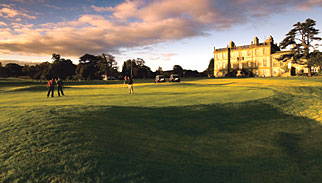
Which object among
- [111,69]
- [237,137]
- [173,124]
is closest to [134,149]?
[173,124]

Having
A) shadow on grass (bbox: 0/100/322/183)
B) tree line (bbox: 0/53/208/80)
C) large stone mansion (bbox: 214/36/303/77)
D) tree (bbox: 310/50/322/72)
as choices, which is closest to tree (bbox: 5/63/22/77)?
tree line (bbox: 0/53/208/80)

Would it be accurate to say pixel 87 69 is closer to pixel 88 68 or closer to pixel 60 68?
pixel 88 68

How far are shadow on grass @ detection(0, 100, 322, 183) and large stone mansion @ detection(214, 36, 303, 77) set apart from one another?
73273mm

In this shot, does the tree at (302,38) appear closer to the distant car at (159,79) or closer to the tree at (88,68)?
the distant car at (159,79)

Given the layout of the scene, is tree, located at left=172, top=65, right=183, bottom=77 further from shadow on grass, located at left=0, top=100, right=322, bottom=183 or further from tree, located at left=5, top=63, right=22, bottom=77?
shadow on grass, located at left=0, top=100, right=322, bottom=183

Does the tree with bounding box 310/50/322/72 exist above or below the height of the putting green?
above

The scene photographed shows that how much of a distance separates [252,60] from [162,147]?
87.4 metres

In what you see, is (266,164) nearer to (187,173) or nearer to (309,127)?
(187,173)

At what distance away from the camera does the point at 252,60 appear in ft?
282

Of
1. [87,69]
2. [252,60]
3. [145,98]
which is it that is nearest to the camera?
[145,98]

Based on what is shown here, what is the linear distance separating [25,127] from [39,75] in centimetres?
9949

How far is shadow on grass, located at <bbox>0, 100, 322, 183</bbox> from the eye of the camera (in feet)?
20.3

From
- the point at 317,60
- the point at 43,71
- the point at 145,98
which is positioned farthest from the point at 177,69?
the point at 145,98

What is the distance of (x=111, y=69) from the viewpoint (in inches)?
Result: 4126
